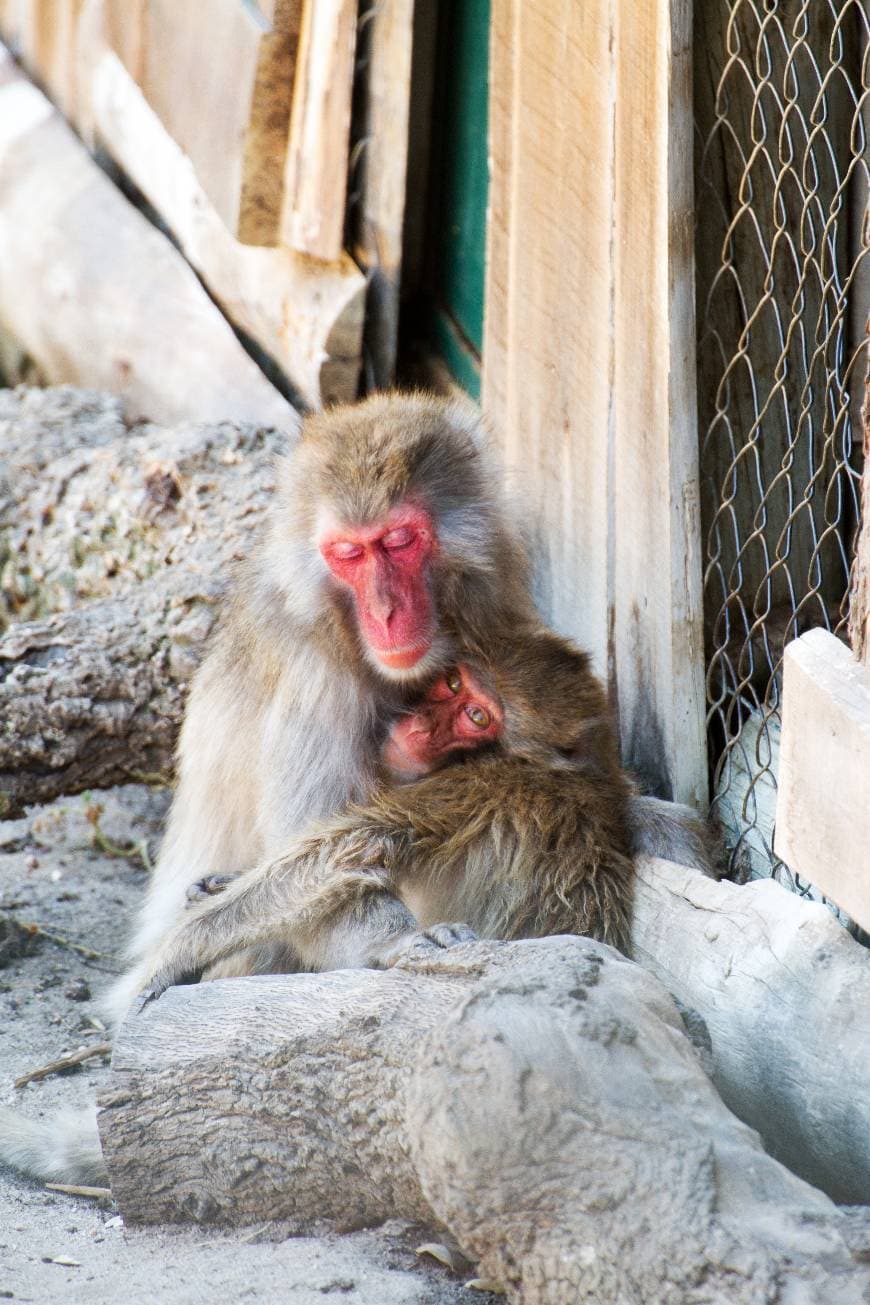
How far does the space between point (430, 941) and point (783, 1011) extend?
72cm

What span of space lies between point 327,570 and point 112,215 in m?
3.39

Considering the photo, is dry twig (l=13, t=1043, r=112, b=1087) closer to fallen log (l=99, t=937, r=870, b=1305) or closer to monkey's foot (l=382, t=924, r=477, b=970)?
fallen log (l=99, t=937, r=870, b=1305)

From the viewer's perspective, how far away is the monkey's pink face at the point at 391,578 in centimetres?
392

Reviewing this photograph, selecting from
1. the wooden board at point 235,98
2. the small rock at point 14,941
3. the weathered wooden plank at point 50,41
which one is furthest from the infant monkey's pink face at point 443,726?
the weathered wooden plank at point 50,41

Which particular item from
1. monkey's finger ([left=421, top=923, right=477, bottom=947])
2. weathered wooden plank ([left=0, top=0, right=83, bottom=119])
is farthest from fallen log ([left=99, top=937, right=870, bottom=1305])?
weathered wooden plank ([left=0, top=0, right=83, bottom=119])

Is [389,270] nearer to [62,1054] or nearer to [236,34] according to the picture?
[236,34]

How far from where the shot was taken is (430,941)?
327 centimetres

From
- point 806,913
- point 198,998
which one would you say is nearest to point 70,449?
point 198,998

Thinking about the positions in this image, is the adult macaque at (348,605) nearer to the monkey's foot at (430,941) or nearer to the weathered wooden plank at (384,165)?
the monkey's foot at (430,941)

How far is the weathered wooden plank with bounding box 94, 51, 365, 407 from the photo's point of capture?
5.67 metres

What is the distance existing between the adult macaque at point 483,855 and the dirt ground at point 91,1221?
2.01 ft

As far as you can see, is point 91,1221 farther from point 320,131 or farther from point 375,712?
point 320,131

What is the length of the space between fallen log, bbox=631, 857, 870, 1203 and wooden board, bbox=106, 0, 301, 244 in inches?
121

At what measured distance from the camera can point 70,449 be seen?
247 inches
